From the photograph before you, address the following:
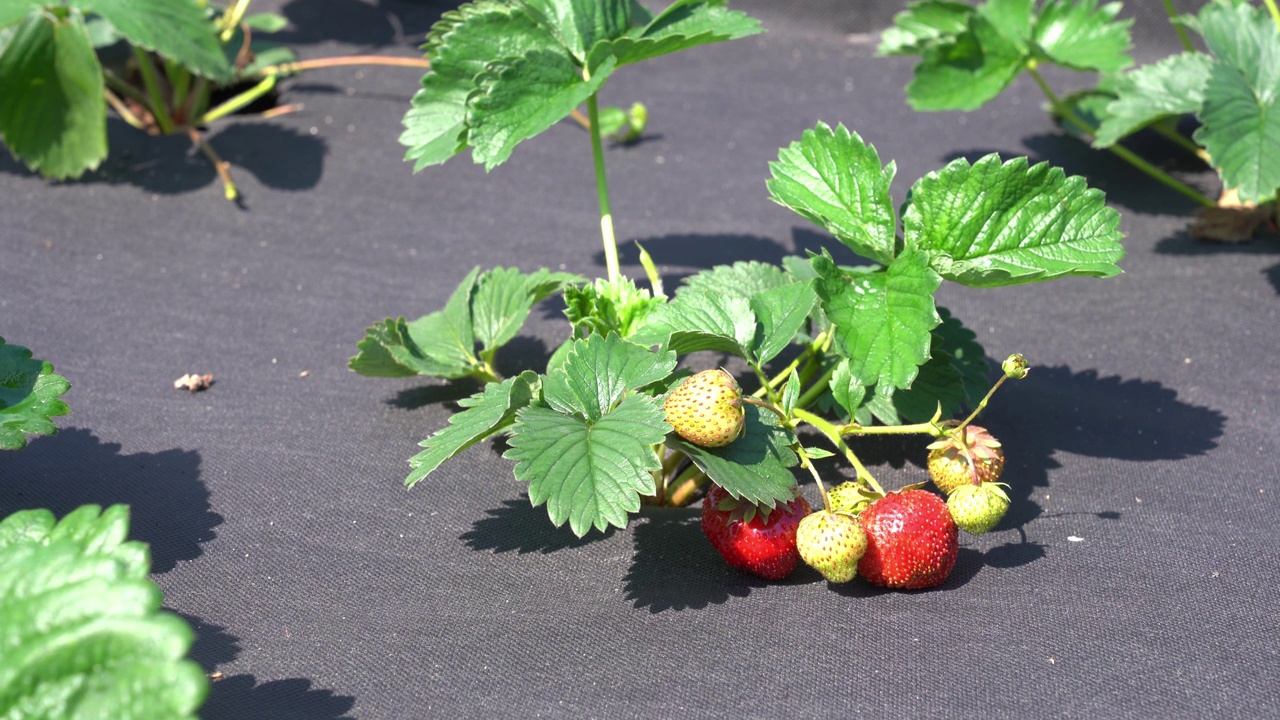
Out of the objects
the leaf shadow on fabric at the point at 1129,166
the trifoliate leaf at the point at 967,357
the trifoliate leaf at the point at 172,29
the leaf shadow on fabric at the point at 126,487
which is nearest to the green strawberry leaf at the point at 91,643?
the leaf shadow on fabric at the point at 126,487

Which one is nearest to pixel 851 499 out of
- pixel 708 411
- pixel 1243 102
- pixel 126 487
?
pixel 708 411

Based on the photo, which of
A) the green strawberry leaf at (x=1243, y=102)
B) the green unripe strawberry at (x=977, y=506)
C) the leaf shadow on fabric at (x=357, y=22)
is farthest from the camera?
the leaf shadow on fabric at (x=357, y=22)

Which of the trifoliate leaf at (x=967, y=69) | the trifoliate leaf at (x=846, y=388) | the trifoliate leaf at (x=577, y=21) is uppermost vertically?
the trifoliate leaf at (x=577, y=21)

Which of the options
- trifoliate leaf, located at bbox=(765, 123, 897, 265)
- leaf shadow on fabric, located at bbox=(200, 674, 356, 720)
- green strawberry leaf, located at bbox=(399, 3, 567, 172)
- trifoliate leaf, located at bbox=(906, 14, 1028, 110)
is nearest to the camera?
leaf shadow on fabric, located at bbox=(200, 674, 356, 720)

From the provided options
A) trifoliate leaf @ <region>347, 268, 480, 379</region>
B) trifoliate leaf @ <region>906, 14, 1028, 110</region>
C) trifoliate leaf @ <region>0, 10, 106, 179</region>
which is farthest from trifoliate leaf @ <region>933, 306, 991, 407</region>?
trifoliate leaf @ <region>0, 10, 106, 179</region>

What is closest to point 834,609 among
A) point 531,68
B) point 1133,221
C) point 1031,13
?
point 531,68

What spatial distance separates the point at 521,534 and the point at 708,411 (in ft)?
0.90

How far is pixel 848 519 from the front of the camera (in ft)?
3.24

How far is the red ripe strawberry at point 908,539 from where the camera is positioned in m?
1.00

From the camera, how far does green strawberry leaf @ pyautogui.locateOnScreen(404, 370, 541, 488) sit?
0.98 m

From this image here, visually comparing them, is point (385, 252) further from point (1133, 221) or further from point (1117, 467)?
point (1133, 221)

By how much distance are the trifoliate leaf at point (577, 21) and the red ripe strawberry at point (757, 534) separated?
0.53 metres

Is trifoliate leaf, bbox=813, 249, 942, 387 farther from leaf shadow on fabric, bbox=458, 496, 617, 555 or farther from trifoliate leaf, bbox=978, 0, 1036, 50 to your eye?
trifoliate leaf, bbox=978, 0, 1036, 50

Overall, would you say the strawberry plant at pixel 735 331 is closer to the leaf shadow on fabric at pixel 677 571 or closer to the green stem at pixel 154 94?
the leaf shadow on fabric at pixel 677 571
